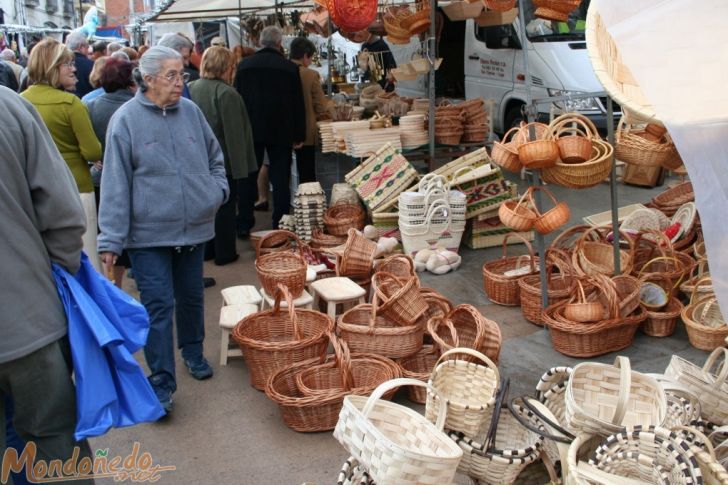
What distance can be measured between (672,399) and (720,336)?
168 cm

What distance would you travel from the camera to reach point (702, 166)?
61.0 inches

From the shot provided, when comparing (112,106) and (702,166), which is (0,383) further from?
(112,106)

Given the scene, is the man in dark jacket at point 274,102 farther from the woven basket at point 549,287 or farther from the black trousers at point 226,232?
the woven basket at point 549,287

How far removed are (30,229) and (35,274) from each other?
146mm

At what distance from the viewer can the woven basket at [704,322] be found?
12.8 ft

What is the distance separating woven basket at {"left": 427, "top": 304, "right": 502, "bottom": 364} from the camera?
353 cm

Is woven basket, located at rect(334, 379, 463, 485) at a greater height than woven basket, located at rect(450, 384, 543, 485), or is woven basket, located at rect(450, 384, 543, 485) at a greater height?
woven basket, located at rect(334, 379, 463, 485)

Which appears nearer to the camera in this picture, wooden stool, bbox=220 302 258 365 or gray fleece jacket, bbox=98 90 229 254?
gray fleece jacket, bbox=98 90 229 254

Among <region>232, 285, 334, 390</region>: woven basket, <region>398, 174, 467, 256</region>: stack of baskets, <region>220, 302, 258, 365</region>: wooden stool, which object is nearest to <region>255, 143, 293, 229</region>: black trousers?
<region>398, 174, 467, 256</region>: stack of baskets

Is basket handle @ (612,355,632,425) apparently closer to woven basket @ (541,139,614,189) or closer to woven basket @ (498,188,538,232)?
woven basket @ (541,139,614,189)

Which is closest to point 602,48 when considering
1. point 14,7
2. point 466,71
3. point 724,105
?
point 724,105

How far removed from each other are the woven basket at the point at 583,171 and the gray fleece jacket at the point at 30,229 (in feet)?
8.53

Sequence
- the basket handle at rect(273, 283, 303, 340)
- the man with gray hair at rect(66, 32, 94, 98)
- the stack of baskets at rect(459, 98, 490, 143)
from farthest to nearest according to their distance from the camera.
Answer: the man with gray hair at rect(66, 32, 94, 98) < the stack of baskets at rect(459, 98, 490, 143) < the basket handle at rect(273, 283, 303, 340)

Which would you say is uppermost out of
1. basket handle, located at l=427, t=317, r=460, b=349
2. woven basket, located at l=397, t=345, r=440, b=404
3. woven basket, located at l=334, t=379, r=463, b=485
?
woven basket, located at l=334, t=379, r=463, b=485
